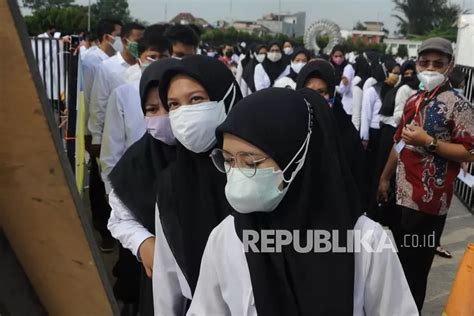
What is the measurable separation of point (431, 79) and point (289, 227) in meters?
1.89

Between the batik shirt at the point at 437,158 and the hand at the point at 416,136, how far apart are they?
0.22 ft

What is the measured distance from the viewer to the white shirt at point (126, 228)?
2148 mm

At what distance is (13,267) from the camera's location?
3.33 feet

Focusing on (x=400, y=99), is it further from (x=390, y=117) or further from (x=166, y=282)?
(x=166, y=282)

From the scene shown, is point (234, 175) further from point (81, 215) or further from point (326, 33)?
point (326, 33)

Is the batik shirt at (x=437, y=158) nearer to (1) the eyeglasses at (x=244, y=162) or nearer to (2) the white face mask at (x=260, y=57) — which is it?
(1) the eyeglasses at (x=244, y=162)

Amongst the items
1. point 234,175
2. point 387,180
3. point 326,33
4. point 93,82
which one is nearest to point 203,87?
point 234,175

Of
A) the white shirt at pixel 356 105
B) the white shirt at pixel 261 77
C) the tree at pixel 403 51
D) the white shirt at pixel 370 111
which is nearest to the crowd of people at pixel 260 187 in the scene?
the white shirt at pixel 370 111

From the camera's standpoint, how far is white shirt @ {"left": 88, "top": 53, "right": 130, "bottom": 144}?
4.31 metres

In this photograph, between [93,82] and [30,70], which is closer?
[30,70]

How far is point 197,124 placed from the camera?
199 centimetres

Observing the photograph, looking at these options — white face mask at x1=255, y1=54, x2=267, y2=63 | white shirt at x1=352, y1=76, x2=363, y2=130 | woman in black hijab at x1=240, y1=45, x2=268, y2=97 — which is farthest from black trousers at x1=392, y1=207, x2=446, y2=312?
white face mask at x1=255, y1=54, x2=267, y2=63

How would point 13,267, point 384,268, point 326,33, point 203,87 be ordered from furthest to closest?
point 326,33 → point 203,87 → point 384,268 → point 13,267

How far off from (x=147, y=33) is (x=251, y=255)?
3042mm
